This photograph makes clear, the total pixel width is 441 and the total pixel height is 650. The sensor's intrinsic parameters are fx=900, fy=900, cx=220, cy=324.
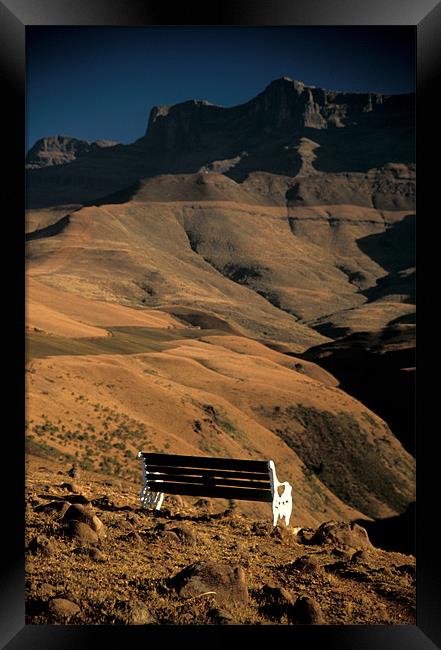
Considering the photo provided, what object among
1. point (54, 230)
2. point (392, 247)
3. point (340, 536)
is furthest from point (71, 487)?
point (392, 247)

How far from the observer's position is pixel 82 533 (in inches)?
298

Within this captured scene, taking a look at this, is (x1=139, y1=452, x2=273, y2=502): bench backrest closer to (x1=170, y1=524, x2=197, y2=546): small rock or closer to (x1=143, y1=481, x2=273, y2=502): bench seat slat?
(x1=143, y1=481, x2=273, y2=502): bench seat slat

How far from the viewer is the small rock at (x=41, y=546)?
282 inches

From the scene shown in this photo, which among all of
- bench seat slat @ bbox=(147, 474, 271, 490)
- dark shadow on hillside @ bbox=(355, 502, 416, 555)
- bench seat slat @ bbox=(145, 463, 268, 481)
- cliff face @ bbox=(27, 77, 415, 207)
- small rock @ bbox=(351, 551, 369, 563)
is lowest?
dark shadow on hillside @ bbox=(355, 502, 416, 555)

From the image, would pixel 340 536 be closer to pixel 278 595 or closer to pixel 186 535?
pixel 186 535

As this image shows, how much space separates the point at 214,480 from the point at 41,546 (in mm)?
2571

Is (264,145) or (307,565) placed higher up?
(264,145)

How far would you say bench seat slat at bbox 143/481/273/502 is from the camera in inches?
360

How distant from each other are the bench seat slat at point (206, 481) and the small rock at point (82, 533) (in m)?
1.90

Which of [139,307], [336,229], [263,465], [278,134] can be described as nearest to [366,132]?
[278,134]

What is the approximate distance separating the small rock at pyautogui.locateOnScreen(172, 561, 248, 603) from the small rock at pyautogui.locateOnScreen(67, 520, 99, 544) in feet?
3.96

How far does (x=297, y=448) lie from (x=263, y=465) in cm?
2427

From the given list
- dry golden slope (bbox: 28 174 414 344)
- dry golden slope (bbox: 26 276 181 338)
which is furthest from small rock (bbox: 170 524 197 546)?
dry golden slope (bbox: 28 174 414 344)
